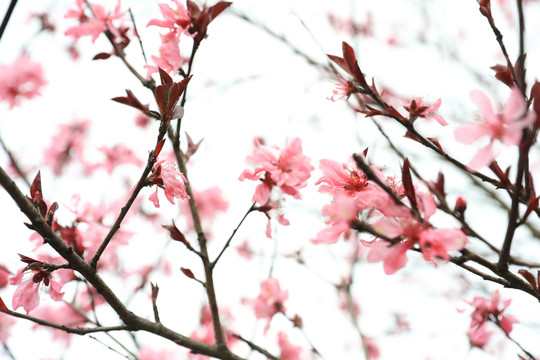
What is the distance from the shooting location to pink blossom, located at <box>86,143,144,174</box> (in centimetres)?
357

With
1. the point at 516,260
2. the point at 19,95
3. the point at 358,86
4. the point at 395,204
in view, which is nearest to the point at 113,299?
the point at 395,204

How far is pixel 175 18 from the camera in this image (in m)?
1.38

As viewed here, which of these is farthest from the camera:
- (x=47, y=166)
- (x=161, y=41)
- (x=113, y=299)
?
(x=47, y=166)

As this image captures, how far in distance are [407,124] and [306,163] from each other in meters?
0.30

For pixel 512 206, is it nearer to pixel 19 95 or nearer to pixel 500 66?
pixel 500 66

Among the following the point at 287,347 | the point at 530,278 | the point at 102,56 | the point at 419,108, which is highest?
the point at 102,56

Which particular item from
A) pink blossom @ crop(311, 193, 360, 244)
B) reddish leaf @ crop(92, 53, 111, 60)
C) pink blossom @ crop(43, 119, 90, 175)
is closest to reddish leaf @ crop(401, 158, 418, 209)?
pink blossom @ crop(311, 193, 360, 244)

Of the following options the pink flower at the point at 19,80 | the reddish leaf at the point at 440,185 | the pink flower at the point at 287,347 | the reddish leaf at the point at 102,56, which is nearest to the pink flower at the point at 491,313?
the reddish leaf at the point at 440,185

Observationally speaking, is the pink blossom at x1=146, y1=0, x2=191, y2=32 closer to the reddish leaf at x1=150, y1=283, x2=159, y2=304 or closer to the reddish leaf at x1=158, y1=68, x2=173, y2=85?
the reddish leaf at x1=158, y1=68, x2=173, y2=85

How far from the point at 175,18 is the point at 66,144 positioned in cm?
285

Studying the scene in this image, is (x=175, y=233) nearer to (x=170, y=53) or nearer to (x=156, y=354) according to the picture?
(x=170, y=53)

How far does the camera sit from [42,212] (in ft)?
3.48

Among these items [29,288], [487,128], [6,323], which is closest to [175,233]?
[29,288]

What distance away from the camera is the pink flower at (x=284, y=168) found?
1199 millimetres
